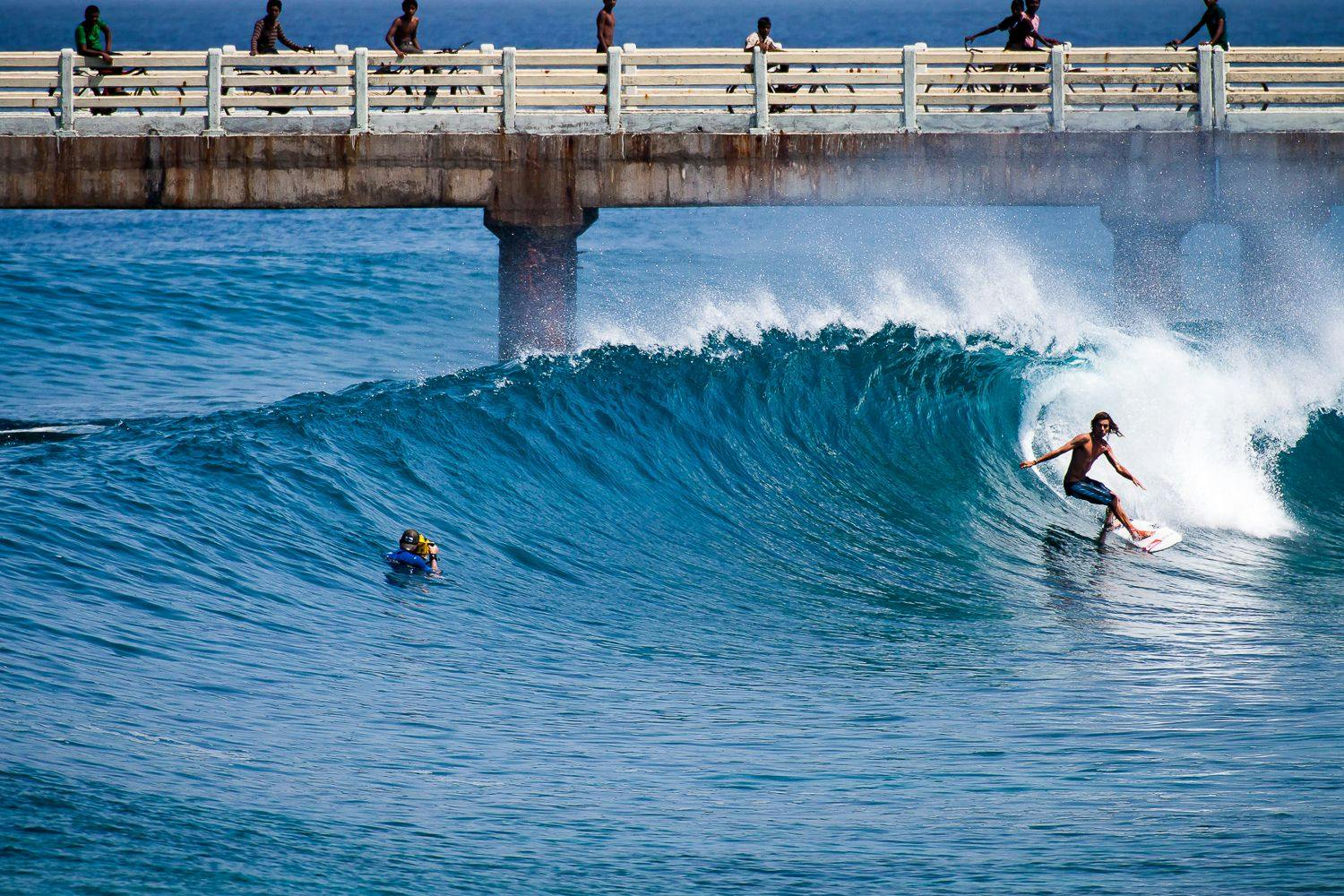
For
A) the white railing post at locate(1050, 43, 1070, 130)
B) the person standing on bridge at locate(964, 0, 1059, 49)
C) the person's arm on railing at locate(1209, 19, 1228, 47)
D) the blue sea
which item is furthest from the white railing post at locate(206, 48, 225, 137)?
the person's arm on railing at locate(1209, 19, 1228, 47)

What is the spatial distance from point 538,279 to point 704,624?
702 cm

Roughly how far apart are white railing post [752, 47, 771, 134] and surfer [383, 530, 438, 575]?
7360mm

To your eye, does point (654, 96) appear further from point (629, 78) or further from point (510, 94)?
point (510, 94)

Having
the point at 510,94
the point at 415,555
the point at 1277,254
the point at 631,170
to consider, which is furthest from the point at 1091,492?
the point at 510,94

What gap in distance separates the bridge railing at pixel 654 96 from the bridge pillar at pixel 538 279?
43.9 inches

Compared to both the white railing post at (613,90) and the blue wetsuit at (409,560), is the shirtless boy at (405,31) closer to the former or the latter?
the white railing post at (613,90)

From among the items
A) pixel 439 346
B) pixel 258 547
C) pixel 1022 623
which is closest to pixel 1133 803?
pixel 1022 623

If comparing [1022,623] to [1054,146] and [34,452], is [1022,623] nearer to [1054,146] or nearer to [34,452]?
[1054,146]

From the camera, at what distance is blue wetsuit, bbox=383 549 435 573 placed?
12281mm

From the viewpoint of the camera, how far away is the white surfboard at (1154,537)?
1406 cm

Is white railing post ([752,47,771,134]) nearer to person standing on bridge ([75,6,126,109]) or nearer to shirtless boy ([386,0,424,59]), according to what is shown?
shirtless boy ([386,0,424,59])

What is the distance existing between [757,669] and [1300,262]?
37.1ft

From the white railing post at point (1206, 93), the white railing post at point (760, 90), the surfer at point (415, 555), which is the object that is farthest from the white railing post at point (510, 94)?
the white railing post at point (1206, 93)

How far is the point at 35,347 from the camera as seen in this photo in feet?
80.0
